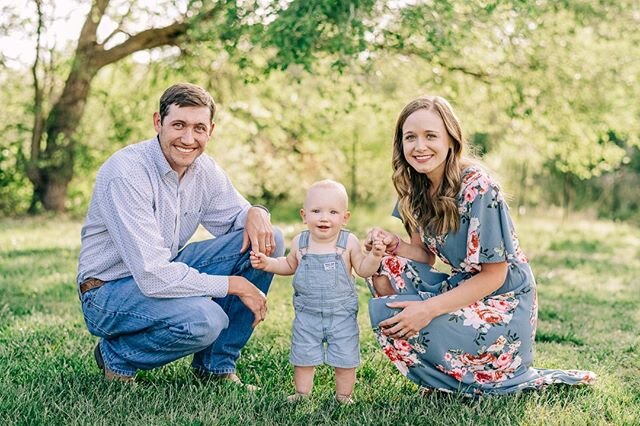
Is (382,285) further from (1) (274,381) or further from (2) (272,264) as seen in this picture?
(1) (274,381)

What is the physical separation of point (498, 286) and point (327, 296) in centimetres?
68

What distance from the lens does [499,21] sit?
8797mm

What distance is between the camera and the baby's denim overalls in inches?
128

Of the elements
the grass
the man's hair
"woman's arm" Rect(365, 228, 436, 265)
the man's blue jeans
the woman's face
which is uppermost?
the man's hair

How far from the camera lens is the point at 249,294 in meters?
3.35

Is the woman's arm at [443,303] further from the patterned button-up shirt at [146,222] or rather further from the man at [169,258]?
the patterned button-up shirt at [146,222]

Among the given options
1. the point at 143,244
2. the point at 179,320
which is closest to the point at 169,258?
the point at 143,244

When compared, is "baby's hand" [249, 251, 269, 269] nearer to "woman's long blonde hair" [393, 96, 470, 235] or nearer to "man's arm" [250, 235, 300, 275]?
"man's arm" [250, 235, 300, 275]

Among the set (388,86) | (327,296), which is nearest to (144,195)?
(327,296)

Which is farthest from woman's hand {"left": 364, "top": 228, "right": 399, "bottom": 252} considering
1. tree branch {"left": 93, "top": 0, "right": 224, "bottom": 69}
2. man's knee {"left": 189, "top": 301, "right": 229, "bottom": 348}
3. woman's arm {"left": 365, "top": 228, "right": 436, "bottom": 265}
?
tree branch {"left": 93, "top": 0, "right": 224, "bottom": 69}

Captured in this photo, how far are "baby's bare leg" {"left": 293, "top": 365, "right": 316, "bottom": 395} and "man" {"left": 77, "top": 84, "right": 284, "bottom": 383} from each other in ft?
0.96

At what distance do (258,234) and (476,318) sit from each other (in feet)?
3.36

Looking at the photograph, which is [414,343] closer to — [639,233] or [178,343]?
[178,343]

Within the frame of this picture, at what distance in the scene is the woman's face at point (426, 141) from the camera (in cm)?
321
